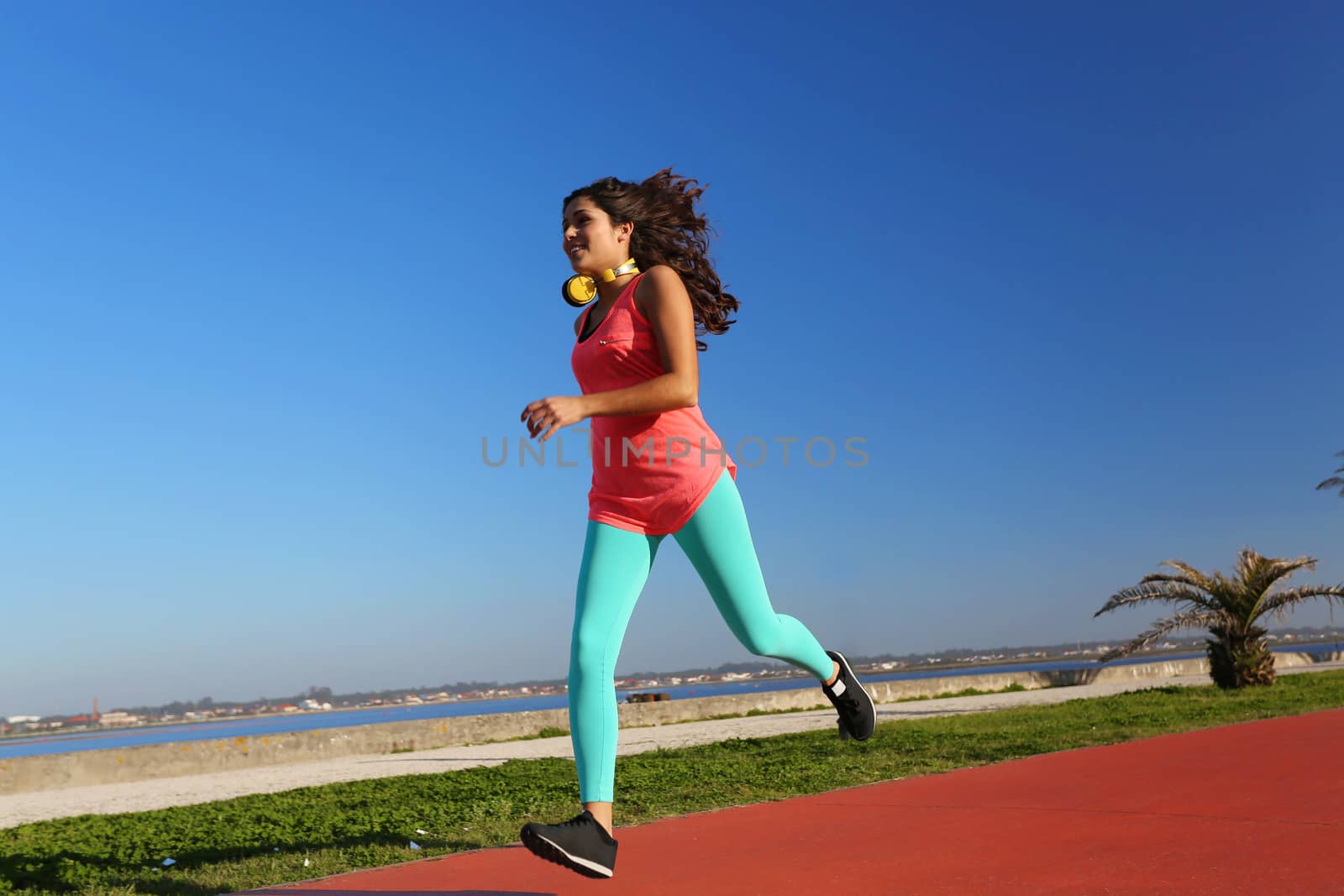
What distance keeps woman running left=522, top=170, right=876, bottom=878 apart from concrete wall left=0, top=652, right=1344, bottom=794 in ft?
31.2

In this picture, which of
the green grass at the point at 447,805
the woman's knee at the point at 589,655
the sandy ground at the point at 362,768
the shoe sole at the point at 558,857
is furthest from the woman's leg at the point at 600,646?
the sandy ground at the point at 362,768

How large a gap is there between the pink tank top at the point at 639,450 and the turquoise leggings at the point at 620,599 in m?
0.06

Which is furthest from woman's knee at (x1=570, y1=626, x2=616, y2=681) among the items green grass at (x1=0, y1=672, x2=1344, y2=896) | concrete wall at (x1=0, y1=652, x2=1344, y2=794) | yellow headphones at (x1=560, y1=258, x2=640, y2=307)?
concrete wall at (x1=0, y1=652, x2=1344, y2=794)

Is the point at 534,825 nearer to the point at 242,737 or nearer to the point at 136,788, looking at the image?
the point at 136,788

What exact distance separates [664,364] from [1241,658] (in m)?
16.4

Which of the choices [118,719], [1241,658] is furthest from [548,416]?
[118,719]

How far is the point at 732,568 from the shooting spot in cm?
339

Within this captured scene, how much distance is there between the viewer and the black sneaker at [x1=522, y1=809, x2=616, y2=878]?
278 centimetres

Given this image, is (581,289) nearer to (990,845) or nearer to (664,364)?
(664,364)

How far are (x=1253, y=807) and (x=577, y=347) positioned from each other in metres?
3.14

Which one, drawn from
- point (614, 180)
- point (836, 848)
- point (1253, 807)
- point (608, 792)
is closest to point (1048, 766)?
point (1253, 807)

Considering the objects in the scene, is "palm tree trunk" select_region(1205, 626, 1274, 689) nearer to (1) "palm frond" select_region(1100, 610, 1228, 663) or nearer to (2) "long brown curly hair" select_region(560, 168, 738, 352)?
(1) "palm frond" select_region(1100, 610, 1228, 663)

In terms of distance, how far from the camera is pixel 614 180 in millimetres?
3611

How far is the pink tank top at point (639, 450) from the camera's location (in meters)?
3.23
